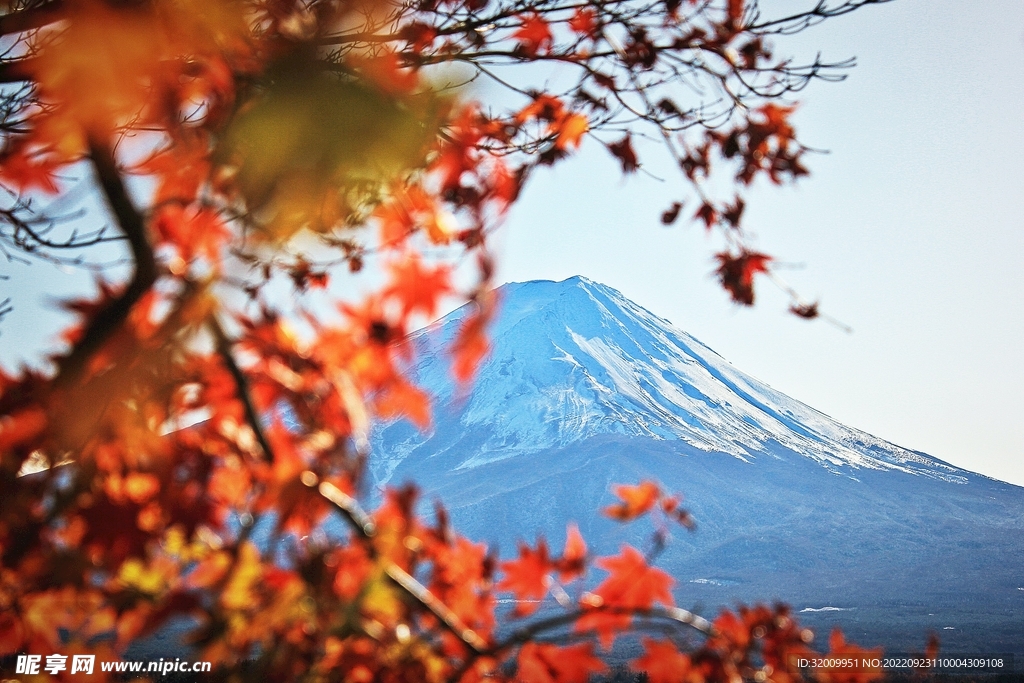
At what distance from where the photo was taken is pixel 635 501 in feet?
6.53

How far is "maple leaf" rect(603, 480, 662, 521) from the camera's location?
1.93 m

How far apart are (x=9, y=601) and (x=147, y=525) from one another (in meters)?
0.83

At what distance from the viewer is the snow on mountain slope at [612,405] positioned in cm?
7456

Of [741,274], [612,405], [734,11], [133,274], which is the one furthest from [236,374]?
[612,405]

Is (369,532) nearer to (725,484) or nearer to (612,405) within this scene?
(725,484)

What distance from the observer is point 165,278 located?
1.19 meters

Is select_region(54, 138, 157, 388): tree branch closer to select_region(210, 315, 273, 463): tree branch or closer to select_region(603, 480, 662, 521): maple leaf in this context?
select_region(210, 315, 273, 463): tree branch

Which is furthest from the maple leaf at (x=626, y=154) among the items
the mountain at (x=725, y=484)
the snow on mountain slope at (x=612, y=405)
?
the snow on mountain slope at (x=612, y=405)

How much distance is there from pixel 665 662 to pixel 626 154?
7.19 ft

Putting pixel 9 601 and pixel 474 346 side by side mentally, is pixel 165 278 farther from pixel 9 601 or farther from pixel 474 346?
pixel 9 601

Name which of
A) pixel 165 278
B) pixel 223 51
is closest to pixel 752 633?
pixel 165 278

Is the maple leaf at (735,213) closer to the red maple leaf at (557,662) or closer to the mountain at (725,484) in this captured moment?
the red maple leaf at (557,662)

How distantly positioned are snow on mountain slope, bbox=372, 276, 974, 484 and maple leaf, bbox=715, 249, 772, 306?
217 feet

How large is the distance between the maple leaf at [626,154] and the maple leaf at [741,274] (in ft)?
2.58
